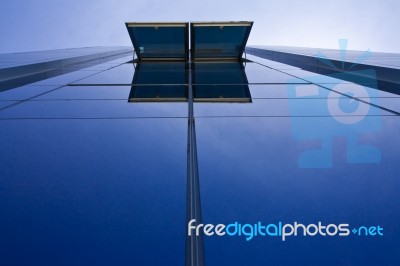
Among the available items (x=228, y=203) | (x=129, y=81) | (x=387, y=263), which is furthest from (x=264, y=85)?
(x=387, y=263)

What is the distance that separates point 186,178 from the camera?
110 inches

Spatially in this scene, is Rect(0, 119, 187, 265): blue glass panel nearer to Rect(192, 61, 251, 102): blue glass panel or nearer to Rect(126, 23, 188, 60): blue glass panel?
Rect(192, 61, 251, 102): blue glass panel

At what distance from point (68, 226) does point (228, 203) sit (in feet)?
3.70

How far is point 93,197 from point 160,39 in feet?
30.1

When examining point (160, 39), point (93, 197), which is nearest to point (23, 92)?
point (93, 197)

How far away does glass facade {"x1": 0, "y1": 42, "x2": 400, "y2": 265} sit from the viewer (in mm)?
1985

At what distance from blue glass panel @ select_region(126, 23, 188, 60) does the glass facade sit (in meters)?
5.49

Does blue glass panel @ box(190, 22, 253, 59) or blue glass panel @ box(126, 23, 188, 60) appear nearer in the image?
blue glass panel @ box(126, 23, 188, 60)

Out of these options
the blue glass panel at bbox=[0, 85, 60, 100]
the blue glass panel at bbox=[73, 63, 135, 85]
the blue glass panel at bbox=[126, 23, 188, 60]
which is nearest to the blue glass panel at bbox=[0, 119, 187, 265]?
the blue glass panel at bbox=[0, 85, 60, 100]

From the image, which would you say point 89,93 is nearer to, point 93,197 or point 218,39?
point 93,197

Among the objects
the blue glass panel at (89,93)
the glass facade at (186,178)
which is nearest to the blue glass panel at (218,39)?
the blue glass panel at (89,93)

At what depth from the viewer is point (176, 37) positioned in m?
10.6

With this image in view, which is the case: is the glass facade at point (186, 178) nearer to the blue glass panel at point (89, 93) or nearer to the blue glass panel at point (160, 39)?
the blue glass panel at point (89, 93)

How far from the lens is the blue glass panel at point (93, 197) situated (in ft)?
6.39
